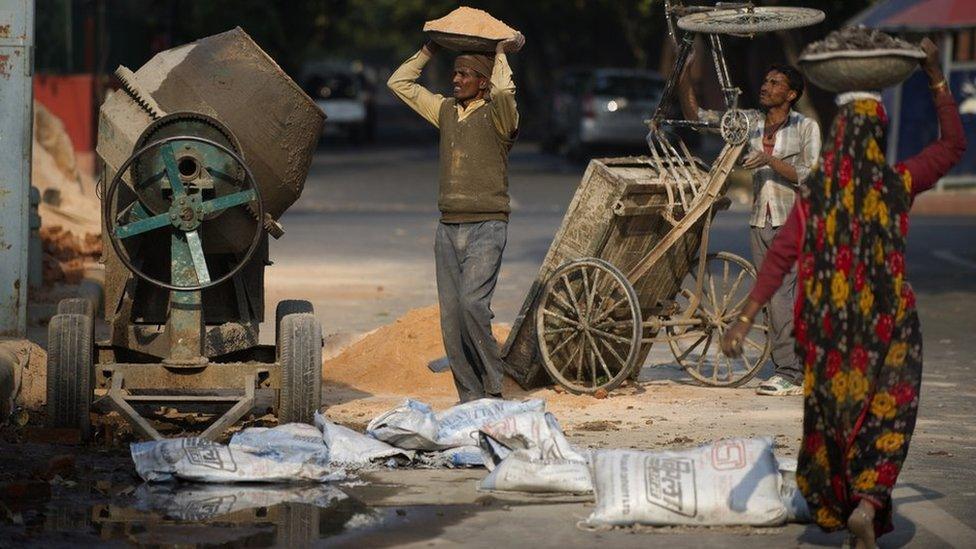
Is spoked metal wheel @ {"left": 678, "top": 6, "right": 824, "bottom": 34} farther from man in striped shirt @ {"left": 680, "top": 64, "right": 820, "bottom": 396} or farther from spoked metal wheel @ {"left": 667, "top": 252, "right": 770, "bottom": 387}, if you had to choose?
spoked metal wheel @ {"left": 667, "top": 252, "right": 770, "bottom": 387}

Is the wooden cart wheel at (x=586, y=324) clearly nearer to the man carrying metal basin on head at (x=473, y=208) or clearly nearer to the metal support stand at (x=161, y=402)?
the man carrying metal basin on head at (x=473, y=208)

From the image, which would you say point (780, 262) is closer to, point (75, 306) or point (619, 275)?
point (619, 275)

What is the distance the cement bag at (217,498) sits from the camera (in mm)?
7043

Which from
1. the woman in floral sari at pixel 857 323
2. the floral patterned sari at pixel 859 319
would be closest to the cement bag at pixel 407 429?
the woman in floral sari at pixel 857 323

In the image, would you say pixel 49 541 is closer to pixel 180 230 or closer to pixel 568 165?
pixel 180 230

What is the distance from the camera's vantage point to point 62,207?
19172 millimetres

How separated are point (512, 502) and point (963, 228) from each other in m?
16.9

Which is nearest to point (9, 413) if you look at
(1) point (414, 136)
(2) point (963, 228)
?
(2) point (963, 228)

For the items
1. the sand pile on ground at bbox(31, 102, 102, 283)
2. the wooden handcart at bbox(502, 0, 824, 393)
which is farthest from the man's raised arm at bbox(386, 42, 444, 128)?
the sand pile on ground at bbox(31, 102, 102, 283)

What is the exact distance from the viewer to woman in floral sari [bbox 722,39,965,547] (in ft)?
20.6

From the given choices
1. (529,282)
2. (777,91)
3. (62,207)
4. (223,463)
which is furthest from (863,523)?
(62,207)

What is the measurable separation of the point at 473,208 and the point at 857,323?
10.3 ft

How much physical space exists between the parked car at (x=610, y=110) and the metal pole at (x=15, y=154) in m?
25.6

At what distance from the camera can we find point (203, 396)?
8.38 metres
